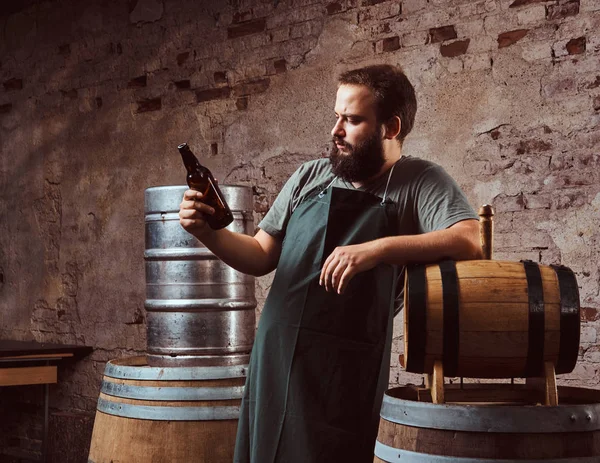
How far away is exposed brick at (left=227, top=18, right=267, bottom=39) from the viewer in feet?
13.5

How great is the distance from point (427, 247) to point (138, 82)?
2.93 meters

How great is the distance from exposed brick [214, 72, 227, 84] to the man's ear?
197 cm

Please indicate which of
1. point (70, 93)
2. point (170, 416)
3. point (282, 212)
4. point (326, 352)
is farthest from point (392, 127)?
point (70, 93)

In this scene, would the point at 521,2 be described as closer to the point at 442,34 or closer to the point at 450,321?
the point at 442,34

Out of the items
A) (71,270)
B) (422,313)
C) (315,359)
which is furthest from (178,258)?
(71,270)

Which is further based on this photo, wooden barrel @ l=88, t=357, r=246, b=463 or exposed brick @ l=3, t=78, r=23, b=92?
exposed brick @ l=3, t=78, r=23, b=92

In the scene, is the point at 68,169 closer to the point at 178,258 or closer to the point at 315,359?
the point at 178,258

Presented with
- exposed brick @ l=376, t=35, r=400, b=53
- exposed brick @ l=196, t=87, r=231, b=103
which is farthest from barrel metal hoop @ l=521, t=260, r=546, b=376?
exposed brick @ l=196, t=87, r=231, b=103

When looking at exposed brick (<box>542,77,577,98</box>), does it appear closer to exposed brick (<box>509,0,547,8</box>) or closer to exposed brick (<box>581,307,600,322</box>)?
exposed brick (<box>509,0,547,8</box>)

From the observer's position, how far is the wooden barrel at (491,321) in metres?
1.89

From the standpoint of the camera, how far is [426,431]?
1838 millimetres

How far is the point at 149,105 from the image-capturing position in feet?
15.0

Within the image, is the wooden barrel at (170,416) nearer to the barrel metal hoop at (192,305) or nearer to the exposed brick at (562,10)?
the barrel metal hoop at (192,305)

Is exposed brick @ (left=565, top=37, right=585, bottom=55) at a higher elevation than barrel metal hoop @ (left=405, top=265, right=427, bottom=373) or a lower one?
higher
